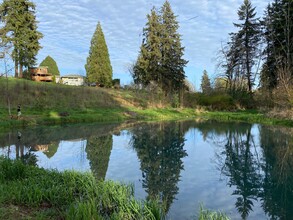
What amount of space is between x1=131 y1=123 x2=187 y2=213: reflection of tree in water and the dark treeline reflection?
4.94 feet

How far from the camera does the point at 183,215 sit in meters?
5.77

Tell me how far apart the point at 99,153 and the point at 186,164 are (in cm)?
382

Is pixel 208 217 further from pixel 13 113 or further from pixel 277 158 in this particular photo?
pixel 13 113

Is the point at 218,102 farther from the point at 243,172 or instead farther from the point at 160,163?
the point at 243,172

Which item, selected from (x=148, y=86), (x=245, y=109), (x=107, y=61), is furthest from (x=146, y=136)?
(x=107, y=61)

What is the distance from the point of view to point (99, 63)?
52906mm

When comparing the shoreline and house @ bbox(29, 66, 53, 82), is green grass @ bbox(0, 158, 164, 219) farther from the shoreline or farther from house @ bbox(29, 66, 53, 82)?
house @ bbox(29, 66, 53, 82)

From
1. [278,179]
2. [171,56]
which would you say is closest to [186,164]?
[278,179]

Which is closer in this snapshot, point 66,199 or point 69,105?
point 66,199

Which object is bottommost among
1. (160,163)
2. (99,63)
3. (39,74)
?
(160,163)

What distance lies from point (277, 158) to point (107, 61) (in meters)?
45.4

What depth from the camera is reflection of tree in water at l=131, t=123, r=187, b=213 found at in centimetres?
739

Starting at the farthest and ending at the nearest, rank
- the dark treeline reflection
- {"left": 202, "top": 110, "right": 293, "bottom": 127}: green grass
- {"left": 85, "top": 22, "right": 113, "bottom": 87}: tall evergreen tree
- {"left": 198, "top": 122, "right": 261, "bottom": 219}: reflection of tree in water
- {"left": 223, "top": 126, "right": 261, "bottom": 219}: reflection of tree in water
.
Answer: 1. {"left": 85, "top": 22, "right": 113, "bottom": 87}: tall evergreen tree
2. {"left": 202, "top": 110, "right": 293, "bottom": 127}: green grass
3. {"left": 198, "top": 122, "right": 261, "bottom": 219}: reflection of tree in water
4. {"left": 223, "top": 126, "right": 261, "bottom": 219}: reflection of tree in water
5. the dark treeline reflection

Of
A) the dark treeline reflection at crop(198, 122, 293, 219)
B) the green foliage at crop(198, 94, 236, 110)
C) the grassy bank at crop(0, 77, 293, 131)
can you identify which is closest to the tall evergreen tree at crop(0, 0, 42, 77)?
the grassy bank at crop(0, 77, 293, 131)
